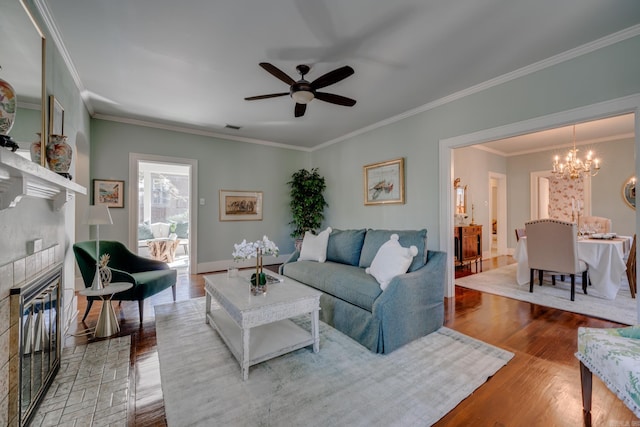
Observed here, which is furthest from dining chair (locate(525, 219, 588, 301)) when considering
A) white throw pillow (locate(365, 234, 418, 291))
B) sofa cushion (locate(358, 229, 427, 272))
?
white throw pillow (locate(365, 234, 418, 291))

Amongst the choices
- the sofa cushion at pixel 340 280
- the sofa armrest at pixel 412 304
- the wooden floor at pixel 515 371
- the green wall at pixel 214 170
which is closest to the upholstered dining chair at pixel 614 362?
the wooden floor at pixel 515 371

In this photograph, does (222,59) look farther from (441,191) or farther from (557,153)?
(557,153)

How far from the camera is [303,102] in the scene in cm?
270

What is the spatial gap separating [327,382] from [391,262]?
110 cm

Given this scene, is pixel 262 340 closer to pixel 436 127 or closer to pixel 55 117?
pixel 55 117

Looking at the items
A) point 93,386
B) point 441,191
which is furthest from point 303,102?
point 93,386

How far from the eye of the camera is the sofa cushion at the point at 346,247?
3.23 meters

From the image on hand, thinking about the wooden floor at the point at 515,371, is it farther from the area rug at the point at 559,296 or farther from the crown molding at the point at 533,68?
the crown molding at the point at 533,68

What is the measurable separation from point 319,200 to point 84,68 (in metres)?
4.12

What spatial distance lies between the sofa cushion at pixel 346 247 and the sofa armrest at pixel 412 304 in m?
0.90

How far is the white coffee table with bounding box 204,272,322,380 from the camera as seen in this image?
1.87 m

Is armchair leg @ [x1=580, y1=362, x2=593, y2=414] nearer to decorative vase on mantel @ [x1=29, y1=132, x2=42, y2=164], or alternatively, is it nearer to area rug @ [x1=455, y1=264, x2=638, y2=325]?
area rug @ [x1=455, y1=264, x2=638, y2=325]

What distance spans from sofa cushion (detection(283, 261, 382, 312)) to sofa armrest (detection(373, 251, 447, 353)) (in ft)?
0.49

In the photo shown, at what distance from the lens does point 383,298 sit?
2.15m
